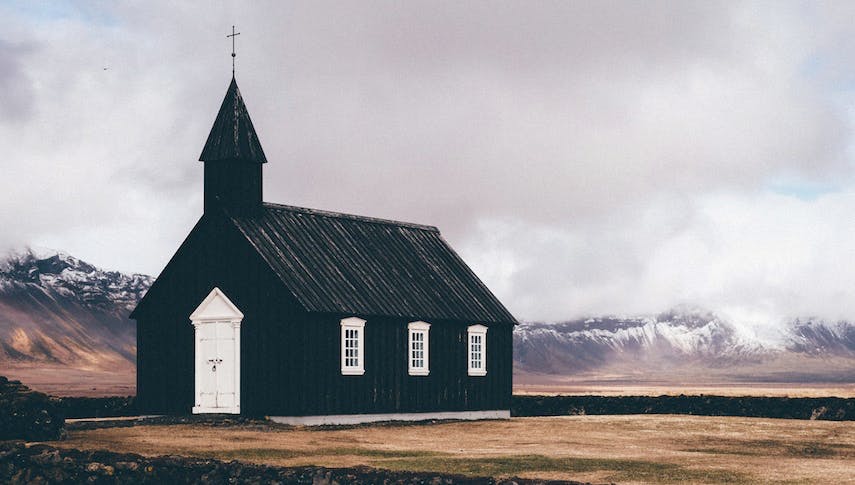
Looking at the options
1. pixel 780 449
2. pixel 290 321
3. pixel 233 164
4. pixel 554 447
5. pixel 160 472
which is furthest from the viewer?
pixel 233 164

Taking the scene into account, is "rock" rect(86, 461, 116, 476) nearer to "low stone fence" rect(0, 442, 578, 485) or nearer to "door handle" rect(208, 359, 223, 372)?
"low stone fence" rect(0, 442, 578, 485)

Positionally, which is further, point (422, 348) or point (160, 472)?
point (422, 348)

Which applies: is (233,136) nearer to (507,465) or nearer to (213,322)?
(213,322)

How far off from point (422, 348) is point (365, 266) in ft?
11.5

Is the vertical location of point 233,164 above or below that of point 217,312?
above

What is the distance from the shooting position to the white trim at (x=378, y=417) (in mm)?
45188

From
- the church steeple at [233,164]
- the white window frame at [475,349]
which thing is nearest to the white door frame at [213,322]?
the church steeple at [233,164]

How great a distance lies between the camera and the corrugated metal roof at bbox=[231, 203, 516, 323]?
46.7 meters

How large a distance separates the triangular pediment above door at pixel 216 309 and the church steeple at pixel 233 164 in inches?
121

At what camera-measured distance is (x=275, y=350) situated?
45.5m

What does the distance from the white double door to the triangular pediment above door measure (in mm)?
211

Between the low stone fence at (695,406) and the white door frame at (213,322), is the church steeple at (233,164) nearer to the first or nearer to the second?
the white door frame at (213,322)

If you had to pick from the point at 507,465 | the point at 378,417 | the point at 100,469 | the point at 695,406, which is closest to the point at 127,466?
the point at 100,469

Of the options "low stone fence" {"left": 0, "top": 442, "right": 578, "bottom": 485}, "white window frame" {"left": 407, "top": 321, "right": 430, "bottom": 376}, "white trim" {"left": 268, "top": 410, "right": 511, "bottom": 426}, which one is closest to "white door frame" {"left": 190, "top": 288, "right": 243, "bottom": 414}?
"white trim" {"left": 268, "top": 410, "right": 511, "bottom": 426}
